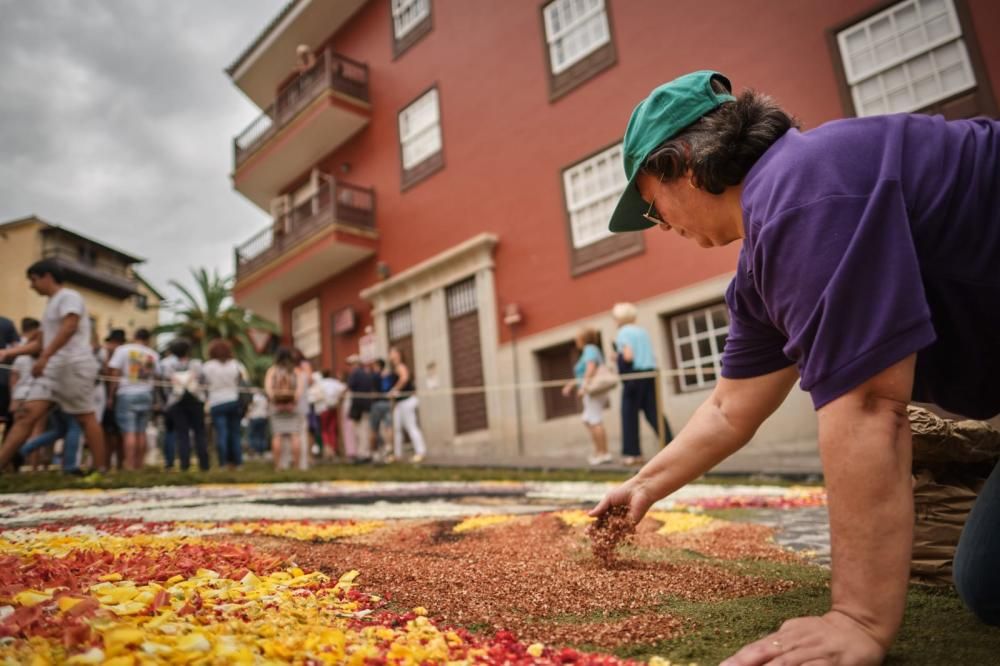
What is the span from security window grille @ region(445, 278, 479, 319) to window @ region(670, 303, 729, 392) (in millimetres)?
4340

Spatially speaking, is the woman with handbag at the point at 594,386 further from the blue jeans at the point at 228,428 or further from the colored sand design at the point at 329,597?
the colored sand design at the point at 329,597

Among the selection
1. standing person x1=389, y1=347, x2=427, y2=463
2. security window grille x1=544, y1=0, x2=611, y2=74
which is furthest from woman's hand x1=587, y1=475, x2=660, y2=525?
security window grille x1=544, y1=0, x2=611, y2=74

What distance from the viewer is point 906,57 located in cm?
843

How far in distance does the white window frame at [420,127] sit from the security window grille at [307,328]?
16.0 feet

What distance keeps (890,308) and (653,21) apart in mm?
10924

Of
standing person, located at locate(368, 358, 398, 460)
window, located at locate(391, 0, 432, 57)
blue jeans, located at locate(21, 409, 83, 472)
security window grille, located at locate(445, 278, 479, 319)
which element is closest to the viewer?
blue jeans, located at locate(21, 409, 83, 472)

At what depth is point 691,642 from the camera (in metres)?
1.54

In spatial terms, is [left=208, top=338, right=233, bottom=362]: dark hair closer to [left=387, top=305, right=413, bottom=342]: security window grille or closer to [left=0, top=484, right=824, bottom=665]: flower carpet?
[left=0, top=484, right=824, bottom=665]: flower carpet

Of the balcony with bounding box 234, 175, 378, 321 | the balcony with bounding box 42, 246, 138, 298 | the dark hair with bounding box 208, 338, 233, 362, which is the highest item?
the balcony with bounding box 42, 246, 138, 298

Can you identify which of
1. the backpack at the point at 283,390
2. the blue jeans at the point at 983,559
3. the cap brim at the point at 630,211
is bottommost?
the blue jeans at the point at 983,559

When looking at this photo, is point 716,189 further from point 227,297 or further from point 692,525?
point 227,297

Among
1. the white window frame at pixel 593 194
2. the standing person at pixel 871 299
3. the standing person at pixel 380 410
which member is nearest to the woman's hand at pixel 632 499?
the standing person at pixel 871 299

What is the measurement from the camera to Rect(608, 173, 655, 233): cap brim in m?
1.88

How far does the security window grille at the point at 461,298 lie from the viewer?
13.4m
